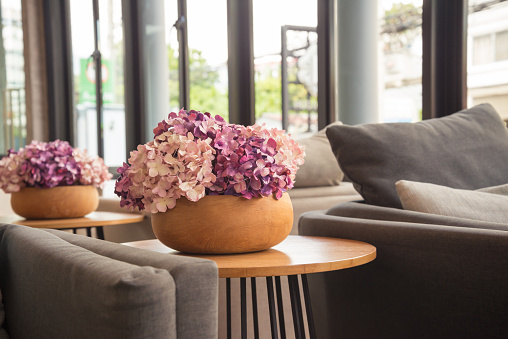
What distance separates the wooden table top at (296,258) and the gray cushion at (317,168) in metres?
0.98

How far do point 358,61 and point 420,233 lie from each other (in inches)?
82.3

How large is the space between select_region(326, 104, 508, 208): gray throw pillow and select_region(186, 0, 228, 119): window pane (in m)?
2.55

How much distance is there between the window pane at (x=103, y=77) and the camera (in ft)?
17.6

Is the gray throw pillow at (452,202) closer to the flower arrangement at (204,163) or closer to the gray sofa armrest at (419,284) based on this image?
the gray sofa armrest at (419,284)

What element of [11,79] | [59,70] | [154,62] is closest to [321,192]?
[154,62]

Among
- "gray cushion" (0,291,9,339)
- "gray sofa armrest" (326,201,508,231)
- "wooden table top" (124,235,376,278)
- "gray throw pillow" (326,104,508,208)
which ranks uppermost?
"gray throw pillow" (326,104,508,208)

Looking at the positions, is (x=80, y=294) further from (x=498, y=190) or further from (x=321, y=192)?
(x=321, y=192)

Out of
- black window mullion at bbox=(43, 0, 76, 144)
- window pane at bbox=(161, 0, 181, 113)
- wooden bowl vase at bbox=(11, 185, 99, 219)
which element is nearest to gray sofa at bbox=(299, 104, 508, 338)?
wooden bowl vase at bbox=(11, 185, 99, 219)

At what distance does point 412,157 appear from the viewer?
1.67 m

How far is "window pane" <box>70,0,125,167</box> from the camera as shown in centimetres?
538

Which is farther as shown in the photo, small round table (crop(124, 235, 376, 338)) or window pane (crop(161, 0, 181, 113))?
window pane (crop(161, 0, 181, 113))

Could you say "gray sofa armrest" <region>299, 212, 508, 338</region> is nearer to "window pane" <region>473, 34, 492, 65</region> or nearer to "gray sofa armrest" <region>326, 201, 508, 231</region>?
"gray sofa armrest" <region>326, 201, 508, 231</region>

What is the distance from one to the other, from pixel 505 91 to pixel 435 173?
997 millimetres

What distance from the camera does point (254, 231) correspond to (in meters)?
1.30
